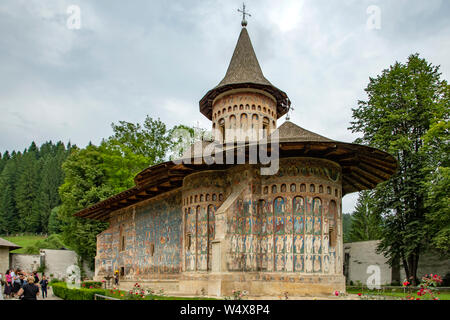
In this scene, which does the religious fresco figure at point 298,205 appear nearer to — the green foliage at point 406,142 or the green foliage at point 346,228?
the green foliage at point 406,142

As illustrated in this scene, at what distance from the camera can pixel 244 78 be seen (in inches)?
897

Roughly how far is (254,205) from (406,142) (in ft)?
41.0

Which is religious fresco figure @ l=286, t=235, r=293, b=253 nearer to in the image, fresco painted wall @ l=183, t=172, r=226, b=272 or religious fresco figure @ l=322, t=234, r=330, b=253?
religious fresco figure @ l=322, t=234, r=330, b=253

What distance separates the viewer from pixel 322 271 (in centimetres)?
1562

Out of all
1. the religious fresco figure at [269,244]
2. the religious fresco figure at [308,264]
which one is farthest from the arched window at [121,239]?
the religious fresco figure at [308,264]

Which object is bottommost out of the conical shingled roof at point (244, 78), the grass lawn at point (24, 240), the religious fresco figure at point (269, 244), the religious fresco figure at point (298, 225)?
the grass lawn at point (24, 240)

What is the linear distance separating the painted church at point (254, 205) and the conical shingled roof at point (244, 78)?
95 mm

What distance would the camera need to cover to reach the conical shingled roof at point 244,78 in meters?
22.6

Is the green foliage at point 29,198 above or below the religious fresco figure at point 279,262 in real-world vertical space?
above

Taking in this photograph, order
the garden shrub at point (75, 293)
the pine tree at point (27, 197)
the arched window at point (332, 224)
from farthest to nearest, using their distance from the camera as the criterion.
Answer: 1. the pine tree at point (27, 197)
2. the garden shrub at point (75, 293)
3. the arched window at point (332, 224)

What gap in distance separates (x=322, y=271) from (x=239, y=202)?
415 cm

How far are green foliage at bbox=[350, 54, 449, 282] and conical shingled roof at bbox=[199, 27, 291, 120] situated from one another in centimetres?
658
